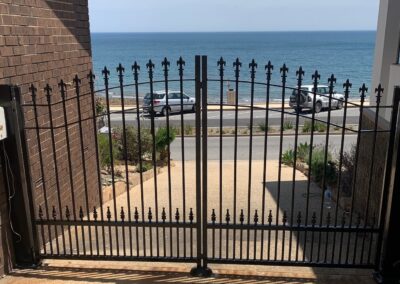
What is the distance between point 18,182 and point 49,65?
1.77 m

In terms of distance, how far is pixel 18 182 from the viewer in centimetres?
434

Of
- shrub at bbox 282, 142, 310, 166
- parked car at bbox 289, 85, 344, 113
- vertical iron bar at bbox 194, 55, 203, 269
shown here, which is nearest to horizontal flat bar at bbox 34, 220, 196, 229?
vertical iron bar at bbox 194, 55, 203, 269

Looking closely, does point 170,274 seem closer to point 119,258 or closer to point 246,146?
point 119,258

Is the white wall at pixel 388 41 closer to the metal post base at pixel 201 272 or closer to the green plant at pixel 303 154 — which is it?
the green plant at pixel 303 154

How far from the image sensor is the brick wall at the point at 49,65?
4570 mm

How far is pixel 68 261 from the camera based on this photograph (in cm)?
480

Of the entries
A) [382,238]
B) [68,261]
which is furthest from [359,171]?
[68,261]

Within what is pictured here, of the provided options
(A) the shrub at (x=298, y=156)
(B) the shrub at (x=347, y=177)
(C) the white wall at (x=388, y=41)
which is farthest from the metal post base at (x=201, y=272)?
(A) the shrub at (x=298, y=156)

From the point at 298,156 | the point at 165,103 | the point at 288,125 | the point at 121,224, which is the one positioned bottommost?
the point at 288,125

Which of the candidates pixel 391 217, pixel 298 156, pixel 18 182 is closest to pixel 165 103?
pixel 18 182

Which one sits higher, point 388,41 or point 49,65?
point 388,41

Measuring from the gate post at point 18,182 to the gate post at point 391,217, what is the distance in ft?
11.9

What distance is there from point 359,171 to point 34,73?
6341 mm

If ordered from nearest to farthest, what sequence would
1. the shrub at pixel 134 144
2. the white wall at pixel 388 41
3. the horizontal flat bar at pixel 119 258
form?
the horizontal flat bar at pixel 119 258, the white wall at pixel 388 41, the shrub at pixel 134 144
